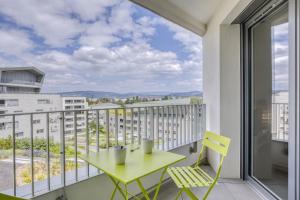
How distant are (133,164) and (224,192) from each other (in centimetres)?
169

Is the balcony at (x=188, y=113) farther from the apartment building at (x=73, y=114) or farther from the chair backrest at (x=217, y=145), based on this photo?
the chair backrest at (x=217, y=145)

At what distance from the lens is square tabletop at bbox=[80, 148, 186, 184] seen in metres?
1.22

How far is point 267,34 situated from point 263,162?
5.34ft

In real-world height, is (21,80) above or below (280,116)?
above

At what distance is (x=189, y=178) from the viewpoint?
1830 millimetres

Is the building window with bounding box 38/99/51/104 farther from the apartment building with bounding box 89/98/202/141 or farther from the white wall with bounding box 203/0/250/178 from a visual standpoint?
the white wall with bounding box 203/0/250/178

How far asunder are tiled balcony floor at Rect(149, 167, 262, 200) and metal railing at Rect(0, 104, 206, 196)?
80cm

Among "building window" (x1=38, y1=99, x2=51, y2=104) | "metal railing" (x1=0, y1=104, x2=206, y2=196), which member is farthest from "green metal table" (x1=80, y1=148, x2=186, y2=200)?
"building window" (x1=38, y1=99, x2=51, y2=104)

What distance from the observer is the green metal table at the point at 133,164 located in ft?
3.99

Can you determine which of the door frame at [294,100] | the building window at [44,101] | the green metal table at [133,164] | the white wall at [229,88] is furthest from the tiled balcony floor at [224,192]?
the building window at [44,101]

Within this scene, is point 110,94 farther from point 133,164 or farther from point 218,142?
point 218,142

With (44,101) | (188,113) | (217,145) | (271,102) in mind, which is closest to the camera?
(44,101)

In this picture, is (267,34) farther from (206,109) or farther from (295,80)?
(206,109)

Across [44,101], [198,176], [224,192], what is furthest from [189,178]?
[44,101]
